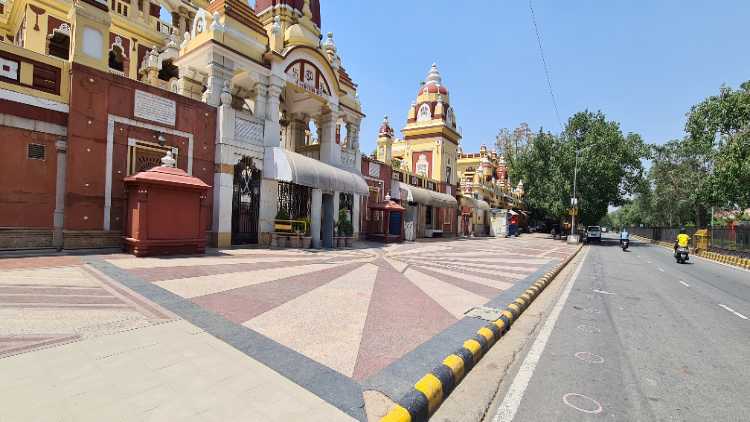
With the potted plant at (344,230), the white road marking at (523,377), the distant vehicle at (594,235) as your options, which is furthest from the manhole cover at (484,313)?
the distant vehicle at (594,235)

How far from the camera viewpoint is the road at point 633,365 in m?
3.14

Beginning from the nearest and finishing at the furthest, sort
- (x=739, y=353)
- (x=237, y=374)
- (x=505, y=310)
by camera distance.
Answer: (x=237, y=374) < (x=739, y=353) < (x=505, y=310)

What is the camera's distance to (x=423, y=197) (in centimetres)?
2527

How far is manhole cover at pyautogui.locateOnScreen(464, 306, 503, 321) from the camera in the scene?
17.6 feet

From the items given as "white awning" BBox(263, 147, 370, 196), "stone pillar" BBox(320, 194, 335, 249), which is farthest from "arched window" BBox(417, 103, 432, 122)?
"white awning" BBox(263, 147, 370, 196)

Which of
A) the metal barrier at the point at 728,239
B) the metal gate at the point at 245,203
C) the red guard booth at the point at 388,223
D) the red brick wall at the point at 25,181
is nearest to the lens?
the red brick wall at the point at 25,181

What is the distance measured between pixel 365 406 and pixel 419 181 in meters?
25.5

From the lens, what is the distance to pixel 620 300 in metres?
7.79

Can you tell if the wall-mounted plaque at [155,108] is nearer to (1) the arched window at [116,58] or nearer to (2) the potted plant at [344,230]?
(2) the potted plant at [344,230]

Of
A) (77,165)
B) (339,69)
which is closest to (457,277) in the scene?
(77,165)

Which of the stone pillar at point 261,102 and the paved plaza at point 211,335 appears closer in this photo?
the paved plaza at point 211,335

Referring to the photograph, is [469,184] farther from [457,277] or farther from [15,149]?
[15,149]

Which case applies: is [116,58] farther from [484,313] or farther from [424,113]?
[424,113]

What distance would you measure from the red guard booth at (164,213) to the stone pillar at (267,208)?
12.0 feet
